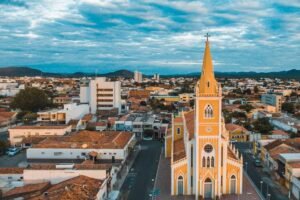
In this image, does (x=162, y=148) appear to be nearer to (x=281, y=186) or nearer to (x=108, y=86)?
(x=281, y=186)

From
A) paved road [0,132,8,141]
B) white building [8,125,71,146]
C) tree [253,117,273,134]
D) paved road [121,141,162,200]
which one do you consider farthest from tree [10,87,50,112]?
tree [253,117,273,134]

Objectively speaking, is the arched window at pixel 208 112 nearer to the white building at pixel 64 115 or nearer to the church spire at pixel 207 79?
the church spire at pixel 207 79

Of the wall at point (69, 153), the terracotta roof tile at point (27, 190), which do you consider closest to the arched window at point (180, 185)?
the wall at point (69, 153)

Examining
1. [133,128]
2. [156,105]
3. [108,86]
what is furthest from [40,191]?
[156,105]

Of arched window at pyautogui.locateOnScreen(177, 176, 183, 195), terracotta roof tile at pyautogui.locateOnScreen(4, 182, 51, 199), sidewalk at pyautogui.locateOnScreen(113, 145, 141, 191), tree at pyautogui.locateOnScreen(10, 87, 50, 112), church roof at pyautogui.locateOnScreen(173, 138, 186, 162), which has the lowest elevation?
sidewalk at pyautogui.locateOnScreen(113, 145, 141, 191)

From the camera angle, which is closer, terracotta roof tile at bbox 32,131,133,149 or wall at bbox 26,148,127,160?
wall at bbox 26,148,127,160

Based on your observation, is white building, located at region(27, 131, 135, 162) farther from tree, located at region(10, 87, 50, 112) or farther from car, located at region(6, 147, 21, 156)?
tree, located at region(10, 87, 50, 112)
